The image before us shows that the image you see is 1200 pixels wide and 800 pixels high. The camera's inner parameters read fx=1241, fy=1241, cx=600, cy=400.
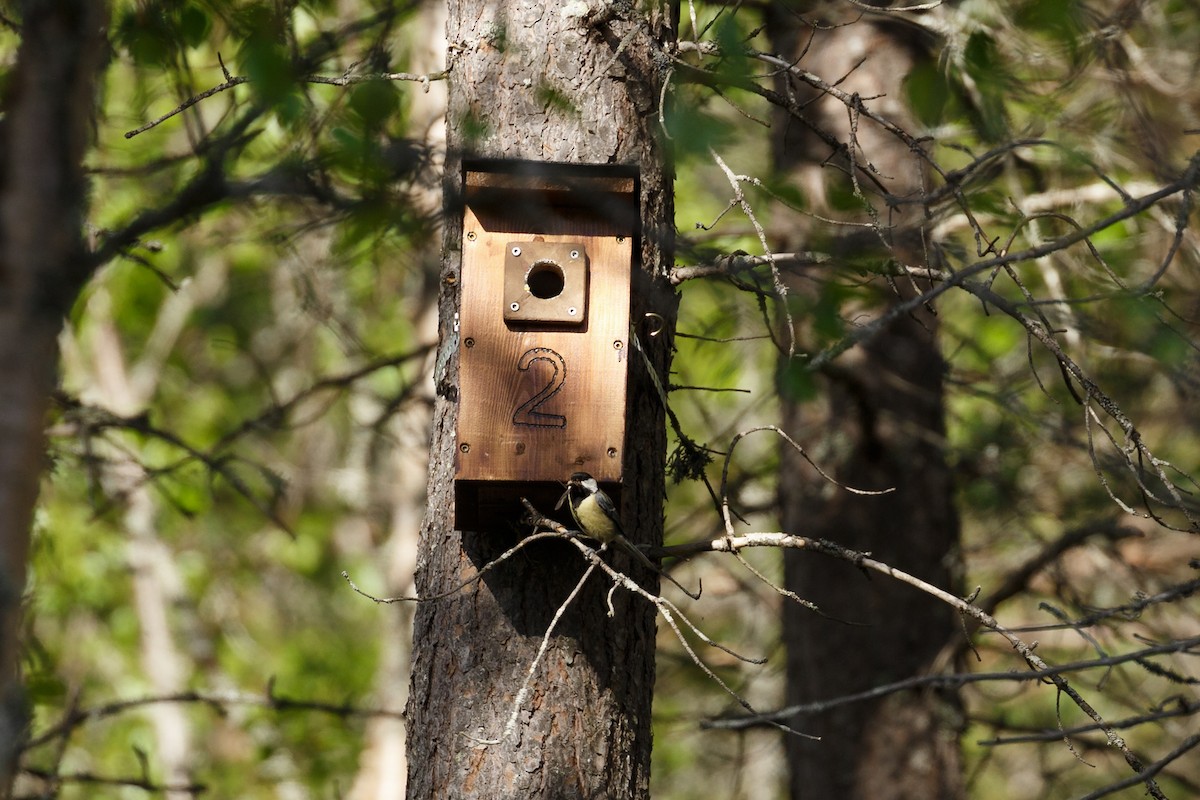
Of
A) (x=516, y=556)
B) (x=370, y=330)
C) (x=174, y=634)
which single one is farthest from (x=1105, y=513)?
(x=174, y=634)

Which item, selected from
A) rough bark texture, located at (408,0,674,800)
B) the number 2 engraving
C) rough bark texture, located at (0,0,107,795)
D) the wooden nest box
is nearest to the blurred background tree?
rough bark texture, located at (0,0,107,795)

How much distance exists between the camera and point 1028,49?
4961 millimetres

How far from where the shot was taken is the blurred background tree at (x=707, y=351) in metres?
2.70

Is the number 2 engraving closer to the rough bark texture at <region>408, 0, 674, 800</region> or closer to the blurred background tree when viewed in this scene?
the rough bark texture at <region>408, 0, 674, 800</region>

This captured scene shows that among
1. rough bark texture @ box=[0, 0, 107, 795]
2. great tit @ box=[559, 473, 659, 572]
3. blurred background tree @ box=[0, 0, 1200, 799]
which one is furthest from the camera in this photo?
great tit @ box=[559, 473, 659, 572]

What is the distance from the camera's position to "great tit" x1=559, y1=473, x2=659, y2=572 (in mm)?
2811

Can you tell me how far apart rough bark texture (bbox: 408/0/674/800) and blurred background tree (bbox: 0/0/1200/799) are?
130mm

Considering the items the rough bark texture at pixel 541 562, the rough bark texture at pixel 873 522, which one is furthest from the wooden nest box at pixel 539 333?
the rough bark texture at pixel 873 522

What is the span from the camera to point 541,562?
118 inches

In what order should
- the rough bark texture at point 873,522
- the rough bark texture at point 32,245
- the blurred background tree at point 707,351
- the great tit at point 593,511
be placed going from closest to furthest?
1. the rough bark texture at point 32,245
2. the blurred background tree at point 707,351
3. the great tit at point 593,511
4. the rough bark texture at point 873,522

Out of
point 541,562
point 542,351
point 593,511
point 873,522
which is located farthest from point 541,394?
point 873,522

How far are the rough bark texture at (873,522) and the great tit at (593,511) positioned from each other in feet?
8.91

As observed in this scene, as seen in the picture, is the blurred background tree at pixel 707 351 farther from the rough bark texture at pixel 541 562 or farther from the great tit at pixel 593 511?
the great tit at pixel 593 511

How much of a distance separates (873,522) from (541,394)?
3131 mm
